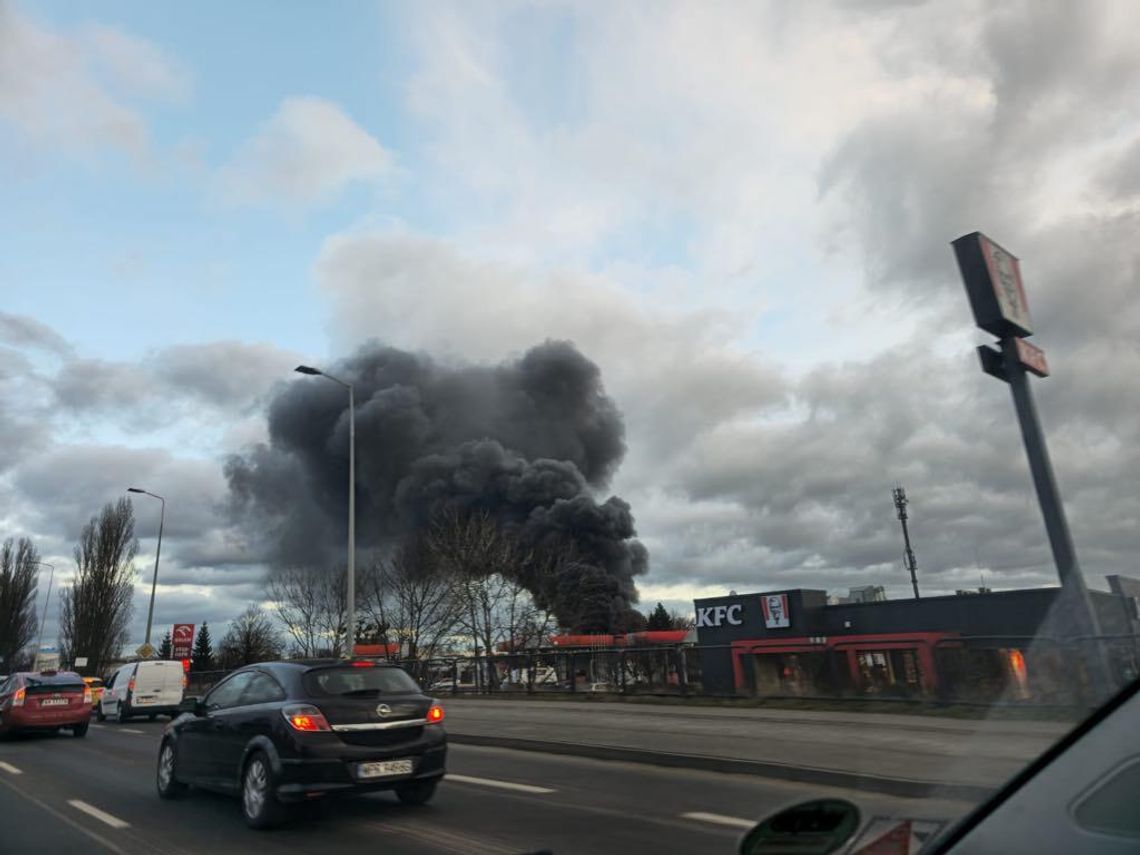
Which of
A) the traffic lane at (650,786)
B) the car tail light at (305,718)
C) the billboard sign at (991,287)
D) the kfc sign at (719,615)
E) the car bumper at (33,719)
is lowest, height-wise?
the traffic lane at (650,786)

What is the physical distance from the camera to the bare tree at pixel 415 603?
4125 cm

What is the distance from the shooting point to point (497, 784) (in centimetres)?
923

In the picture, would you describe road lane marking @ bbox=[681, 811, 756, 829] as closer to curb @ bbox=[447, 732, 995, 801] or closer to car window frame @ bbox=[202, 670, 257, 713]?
curb @ bbox=[447, 732, 995, 801]

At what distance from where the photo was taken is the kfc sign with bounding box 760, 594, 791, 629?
3900 centimetres

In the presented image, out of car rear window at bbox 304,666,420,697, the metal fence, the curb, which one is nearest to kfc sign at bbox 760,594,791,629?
the metal fence

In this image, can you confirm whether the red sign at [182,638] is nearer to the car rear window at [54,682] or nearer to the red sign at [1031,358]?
the car rear window at [54,682]

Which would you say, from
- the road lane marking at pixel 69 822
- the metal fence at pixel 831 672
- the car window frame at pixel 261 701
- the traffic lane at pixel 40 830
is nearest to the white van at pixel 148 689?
the metal fence at pixel 831 672

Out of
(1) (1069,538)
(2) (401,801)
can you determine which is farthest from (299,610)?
(1) (1069,538)

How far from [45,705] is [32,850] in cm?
1306

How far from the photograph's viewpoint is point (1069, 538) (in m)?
4.40

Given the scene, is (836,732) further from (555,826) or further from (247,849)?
(247,849)

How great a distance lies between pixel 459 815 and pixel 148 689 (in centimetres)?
1959

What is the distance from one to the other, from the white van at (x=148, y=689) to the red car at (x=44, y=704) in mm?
5323

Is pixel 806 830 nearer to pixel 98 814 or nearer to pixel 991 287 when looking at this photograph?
pixel 991 287
